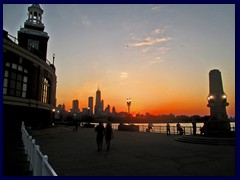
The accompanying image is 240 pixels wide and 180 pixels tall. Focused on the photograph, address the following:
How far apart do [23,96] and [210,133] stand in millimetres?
23338

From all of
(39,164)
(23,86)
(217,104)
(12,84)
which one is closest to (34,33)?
(23,86)

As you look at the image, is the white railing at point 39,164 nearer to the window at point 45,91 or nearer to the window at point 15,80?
the window at point 15,80

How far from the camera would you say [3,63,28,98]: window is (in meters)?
25.4

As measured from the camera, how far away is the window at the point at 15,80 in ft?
83.3

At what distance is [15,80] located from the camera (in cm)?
2653

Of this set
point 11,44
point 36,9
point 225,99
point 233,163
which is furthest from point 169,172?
point 36,9

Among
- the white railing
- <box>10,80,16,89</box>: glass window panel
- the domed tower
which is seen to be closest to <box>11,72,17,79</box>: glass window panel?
<box>10,80,16,89</box>: glass window panel

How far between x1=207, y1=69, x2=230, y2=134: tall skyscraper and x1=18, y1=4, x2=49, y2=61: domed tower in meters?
29.0

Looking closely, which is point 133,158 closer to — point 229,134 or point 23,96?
point 229,134

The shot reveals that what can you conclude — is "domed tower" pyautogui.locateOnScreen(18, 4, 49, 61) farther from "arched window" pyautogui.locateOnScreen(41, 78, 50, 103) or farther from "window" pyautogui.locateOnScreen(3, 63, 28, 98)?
"window" pyautogui.locateOnScreen(3, 63, 28, 98)

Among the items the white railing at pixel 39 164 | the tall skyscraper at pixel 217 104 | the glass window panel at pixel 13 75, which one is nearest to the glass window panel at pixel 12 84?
the glass window panel at pixel 13 75

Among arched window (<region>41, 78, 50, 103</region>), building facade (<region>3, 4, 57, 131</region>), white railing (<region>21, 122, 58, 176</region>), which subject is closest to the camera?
white railing (<region>21, 122, 58, 176</region>)

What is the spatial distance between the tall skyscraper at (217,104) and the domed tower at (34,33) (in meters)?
29.0

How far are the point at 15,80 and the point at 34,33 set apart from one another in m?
16.3
